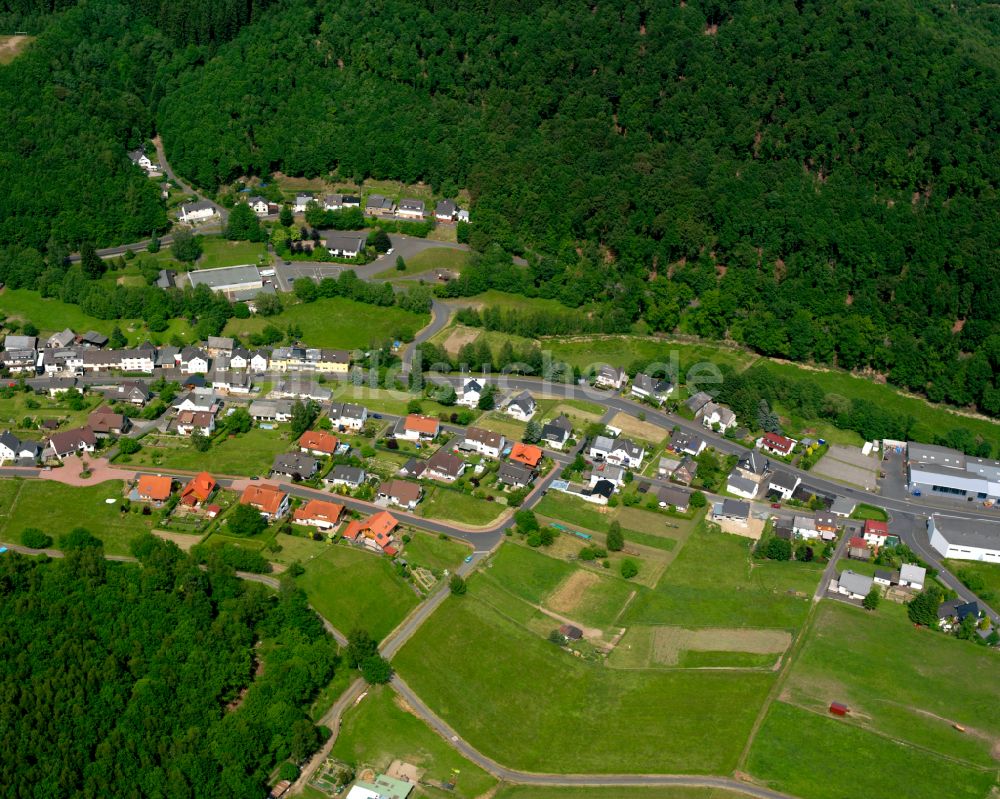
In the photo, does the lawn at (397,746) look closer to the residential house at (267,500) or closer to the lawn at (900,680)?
the residential house at (267,500)

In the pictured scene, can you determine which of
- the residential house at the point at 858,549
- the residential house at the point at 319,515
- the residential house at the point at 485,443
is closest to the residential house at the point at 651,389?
the residential house at the point at 485,443

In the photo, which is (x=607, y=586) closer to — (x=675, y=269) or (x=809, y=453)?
(x=809, y=453)

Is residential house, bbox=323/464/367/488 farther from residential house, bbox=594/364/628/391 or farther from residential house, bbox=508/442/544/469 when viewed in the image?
residential house, bbox=594/364/628/391

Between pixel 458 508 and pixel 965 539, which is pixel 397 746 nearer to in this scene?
pixel 458 508

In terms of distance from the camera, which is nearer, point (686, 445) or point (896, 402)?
point (686, 445)

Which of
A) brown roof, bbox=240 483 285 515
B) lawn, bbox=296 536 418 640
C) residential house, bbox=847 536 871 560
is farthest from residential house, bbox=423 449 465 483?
residential house, bbox=847 536 871 560

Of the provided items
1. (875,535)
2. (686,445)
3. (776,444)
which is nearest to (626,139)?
(776,444)
